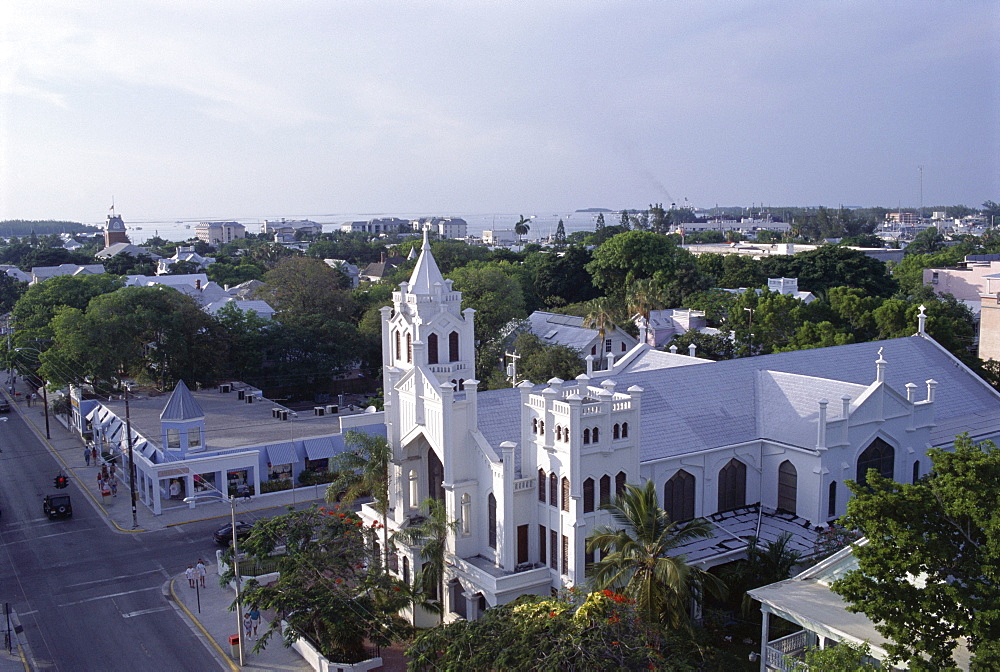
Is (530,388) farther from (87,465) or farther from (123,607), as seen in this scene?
(87,465)

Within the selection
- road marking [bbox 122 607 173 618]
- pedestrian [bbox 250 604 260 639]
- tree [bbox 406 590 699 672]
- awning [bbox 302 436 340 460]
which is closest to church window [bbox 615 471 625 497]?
tree [bbox 406 590 699 672]

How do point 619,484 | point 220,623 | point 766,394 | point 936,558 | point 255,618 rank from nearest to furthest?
point 936,558
point 619,484
point 255,618
point 220,623
point 766,394

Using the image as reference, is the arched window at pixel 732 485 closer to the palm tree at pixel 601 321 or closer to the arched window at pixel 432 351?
the arched window at pixel 432 351

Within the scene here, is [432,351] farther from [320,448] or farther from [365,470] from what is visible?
[320,448]

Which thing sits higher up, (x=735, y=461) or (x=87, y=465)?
(x=735, y=461)

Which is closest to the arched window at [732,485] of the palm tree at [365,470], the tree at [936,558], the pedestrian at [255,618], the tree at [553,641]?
the tree at [553,641]

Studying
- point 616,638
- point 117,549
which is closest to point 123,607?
point 117,549

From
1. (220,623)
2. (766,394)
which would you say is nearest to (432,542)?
(220,623)
